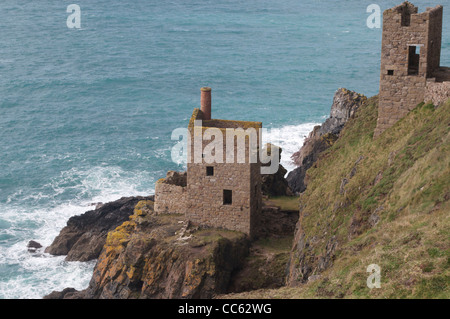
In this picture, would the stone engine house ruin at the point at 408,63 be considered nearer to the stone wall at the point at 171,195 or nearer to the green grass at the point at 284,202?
the green grass at the point at 284,202

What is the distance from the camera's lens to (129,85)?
399ft

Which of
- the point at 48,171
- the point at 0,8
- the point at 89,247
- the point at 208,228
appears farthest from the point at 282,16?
the point at 208,228

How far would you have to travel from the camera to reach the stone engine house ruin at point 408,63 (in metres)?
35.2

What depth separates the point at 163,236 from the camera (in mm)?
42250

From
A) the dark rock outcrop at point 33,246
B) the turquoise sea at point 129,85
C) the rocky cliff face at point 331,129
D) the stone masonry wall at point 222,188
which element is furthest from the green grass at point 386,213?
the dark rock outcrop at point 33,246

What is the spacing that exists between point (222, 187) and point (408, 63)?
12.7 meters

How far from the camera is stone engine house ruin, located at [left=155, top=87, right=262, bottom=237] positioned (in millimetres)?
41656

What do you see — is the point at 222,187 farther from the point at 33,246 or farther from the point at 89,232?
the point at 33,246

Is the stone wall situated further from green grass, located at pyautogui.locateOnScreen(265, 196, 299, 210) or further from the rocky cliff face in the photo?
the rocky cliff face

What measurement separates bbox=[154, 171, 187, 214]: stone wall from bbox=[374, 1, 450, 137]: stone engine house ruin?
1371cm

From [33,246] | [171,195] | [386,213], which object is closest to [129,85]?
[33,246]

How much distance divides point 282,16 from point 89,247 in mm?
126231
